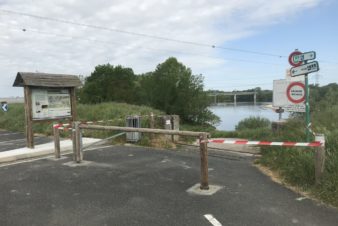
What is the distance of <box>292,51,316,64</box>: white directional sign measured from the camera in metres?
7.07

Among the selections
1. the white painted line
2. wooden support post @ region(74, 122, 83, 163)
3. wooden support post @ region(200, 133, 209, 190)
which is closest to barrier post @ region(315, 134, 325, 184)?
wooden support post @ region(200, 133, 209, 190)

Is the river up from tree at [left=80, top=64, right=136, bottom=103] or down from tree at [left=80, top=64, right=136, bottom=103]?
down

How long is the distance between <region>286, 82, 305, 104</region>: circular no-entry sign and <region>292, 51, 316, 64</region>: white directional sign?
3.44 ft

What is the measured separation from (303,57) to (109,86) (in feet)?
144

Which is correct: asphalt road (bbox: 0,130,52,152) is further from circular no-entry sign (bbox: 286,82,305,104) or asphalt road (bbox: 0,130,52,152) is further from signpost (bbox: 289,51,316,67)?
signpost (bbox: 289,51,316,67)

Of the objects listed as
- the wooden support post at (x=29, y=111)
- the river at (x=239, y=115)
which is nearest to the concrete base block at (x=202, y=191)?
the wooden support post at (x=29, y=111)

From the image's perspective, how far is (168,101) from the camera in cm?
4081

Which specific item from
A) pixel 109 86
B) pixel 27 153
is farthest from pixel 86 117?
pixel 109 86

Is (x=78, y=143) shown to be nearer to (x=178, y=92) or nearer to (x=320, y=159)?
(x=320, y=159)

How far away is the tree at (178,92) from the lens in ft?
127

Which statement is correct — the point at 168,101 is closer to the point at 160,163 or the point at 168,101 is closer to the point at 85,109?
the point at 85,109

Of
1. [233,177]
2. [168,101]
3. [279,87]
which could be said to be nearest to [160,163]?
[233,177]

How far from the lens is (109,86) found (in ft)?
162

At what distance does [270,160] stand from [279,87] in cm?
Answer: 439
